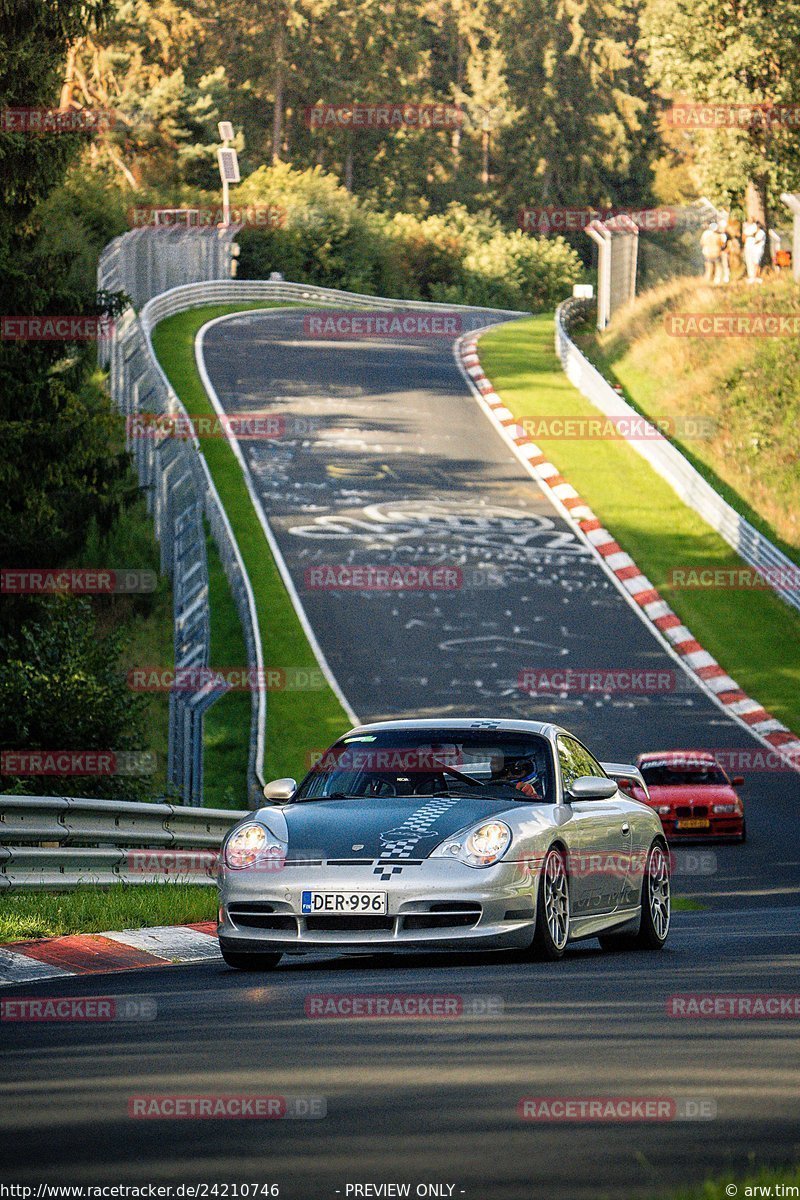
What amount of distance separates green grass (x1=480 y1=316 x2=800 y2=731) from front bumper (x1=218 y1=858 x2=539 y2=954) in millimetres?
19618

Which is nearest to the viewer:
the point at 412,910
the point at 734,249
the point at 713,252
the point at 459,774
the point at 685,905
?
the point at 412,910

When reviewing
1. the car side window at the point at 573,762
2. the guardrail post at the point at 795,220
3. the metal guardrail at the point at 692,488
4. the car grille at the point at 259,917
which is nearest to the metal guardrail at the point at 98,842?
the car grille at the point at 259,917

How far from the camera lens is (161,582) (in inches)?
1307

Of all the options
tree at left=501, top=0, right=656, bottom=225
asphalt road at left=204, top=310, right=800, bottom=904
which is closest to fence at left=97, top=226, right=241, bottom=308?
asphalt road at left=204, top=310, right=800, bottom=904

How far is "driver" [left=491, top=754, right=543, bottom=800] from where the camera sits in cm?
1134

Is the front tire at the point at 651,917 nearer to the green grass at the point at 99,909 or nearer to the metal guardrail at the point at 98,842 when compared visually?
the green grass at the point at 99,909

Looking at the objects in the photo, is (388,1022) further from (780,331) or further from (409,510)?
(780,331)

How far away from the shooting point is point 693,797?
22.6 metres

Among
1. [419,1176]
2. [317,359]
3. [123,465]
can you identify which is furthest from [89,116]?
[317,359]

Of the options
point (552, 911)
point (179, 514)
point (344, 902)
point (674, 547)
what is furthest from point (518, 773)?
point (674, 547)

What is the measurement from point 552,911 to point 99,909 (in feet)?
10.3

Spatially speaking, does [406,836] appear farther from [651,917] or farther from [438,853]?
[651,917]

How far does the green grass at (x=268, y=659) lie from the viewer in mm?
26516

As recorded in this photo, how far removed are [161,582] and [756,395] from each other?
59.5ft
